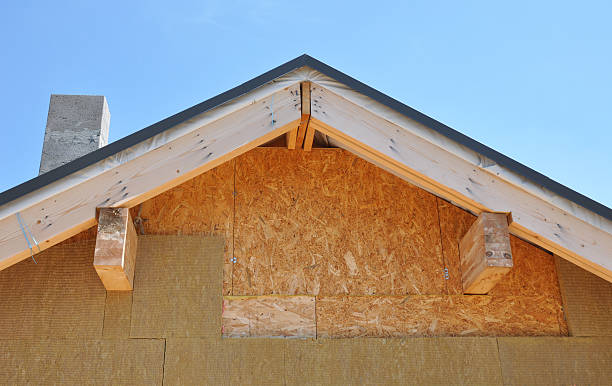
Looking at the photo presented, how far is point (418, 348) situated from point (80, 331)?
9.00 ft

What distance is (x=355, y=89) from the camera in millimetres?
4531

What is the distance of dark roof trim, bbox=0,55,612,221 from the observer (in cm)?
422

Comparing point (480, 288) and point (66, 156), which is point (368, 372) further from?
point (66, 156)

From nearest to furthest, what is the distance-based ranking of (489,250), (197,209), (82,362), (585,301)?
(489,250), (82,362), (585,301), (197,209)

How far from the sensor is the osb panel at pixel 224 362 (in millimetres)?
4613

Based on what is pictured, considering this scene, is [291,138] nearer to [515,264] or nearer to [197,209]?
[197,209]

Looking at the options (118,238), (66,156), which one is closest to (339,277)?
(118,238)

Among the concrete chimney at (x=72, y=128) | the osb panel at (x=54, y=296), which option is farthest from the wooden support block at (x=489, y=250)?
the concrete chimney at (x=72, y=128)

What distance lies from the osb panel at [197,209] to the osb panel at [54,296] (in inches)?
22.7

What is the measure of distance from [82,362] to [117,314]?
17.4 inches

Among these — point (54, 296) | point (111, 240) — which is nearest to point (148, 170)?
point (111, 240)

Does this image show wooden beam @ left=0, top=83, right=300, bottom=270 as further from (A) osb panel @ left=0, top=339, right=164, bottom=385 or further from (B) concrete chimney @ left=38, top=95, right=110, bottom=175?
(B) concrete chimney @ left=38, top=95, right=110, bottom=175

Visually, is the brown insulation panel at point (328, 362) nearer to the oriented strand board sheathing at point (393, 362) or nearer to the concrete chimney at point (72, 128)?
the oriented strand board sheathing at point (393, 362)

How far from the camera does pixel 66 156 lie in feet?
22.8
